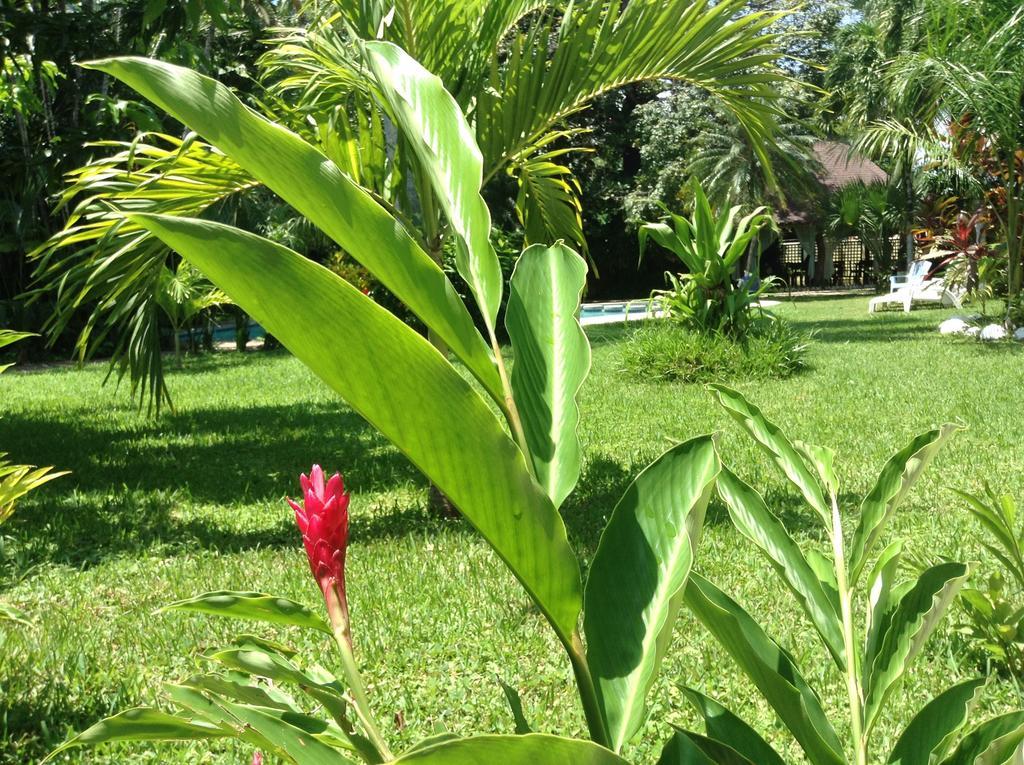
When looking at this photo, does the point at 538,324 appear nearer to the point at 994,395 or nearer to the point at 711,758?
the point at 711,758

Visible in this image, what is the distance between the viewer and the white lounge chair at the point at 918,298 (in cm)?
1807

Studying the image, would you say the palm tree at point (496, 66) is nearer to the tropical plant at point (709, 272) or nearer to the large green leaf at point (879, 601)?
the large green leaf at point (879, 601)

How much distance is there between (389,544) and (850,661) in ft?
11.1

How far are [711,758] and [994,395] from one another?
710cm

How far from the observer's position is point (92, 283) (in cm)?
467

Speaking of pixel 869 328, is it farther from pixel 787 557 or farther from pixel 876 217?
pixel 787 557

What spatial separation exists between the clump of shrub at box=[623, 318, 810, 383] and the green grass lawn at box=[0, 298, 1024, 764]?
13.9 inches

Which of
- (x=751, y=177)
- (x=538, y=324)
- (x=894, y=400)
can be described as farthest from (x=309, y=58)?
(x=751, y=177)

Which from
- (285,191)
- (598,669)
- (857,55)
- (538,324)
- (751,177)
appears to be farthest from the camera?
(857,55)

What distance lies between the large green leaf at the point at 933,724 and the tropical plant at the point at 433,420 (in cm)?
33

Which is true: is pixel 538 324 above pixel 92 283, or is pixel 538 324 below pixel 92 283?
above

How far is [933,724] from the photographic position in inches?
35.0

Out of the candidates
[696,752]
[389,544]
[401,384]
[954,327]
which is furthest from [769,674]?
[954,327]

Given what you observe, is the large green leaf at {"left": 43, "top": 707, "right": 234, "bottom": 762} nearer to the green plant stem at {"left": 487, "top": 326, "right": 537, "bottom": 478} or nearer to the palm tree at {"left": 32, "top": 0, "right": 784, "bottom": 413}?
the green plant stem at {"left": 487, "top": 326, "right": 537, "bottom": 478}
